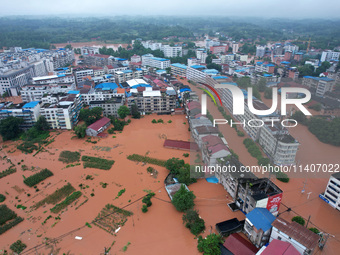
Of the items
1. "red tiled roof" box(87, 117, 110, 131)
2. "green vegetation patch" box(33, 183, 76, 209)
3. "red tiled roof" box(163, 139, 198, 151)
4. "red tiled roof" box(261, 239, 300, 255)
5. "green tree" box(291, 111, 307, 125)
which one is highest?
"green tree" box(291, 111, 307, 125)

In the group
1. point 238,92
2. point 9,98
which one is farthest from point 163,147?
point 9,98

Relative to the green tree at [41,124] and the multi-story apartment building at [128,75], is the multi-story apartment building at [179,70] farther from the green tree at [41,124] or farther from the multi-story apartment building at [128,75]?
the green tree at [41,124]

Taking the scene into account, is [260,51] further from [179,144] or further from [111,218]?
[111,218]

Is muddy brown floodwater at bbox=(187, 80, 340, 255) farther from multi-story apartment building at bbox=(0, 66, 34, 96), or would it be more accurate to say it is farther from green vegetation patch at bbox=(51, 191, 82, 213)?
multi-story apartment building at bbox=(0, 66, 34, 96)

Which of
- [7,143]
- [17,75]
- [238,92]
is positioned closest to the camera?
[238,92]

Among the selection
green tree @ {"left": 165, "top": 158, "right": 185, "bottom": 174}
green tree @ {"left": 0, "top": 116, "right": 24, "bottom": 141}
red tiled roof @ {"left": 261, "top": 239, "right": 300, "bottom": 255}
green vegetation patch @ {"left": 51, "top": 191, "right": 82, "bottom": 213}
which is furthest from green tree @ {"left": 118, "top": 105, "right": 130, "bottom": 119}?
red tiled roof @ {"left": 261, "top": 239, "right": 300, "bottom": 255}

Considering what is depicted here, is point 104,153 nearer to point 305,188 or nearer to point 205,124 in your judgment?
point 205,124

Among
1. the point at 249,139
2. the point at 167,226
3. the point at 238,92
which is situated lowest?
the point at 167,226

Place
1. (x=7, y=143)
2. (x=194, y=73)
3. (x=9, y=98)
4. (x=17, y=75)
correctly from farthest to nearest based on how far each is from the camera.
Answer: (x=194, y=73), (x=17, y=75), (x=9, y=98), (x=7, y=143)
